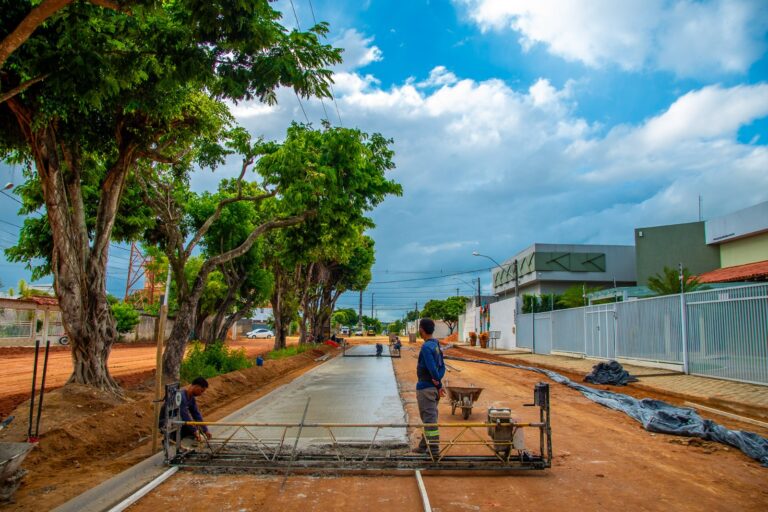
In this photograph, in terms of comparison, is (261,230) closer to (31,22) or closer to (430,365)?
(430,365)

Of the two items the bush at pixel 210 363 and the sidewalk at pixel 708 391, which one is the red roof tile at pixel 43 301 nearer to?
the bush at pixel 210 363

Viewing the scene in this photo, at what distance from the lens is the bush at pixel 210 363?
1486cm

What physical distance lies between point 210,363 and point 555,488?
1377 centimetres

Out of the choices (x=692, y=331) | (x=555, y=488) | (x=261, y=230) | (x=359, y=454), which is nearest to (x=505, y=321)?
(x=692, y=331)

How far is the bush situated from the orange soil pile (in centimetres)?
304

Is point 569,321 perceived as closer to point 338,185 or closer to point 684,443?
point 338,185

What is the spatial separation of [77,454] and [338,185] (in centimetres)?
887

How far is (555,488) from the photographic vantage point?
552 cm

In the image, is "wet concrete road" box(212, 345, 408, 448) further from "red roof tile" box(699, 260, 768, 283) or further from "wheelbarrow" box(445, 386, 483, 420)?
"red roof tile" box(699, 260, 768, 283)

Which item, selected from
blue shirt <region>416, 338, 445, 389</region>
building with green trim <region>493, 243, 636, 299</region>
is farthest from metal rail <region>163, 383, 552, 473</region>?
building with green trim <region>493, 243, 636, 299</region>

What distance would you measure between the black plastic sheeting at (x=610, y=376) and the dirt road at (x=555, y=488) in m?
8.08

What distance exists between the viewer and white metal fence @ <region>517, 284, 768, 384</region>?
12180mm

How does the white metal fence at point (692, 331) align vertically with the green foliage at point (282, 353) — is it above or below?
above

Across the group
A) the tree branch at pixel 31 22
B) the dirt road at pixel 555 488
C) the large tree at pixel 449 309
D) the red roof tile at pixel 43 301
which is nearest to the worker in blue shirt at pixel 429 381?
the dirt road at pixel 555 488
